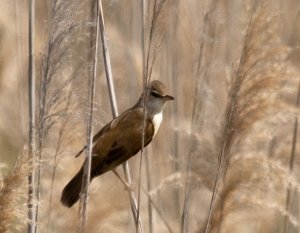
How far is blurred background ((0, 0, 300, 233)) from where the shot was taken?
265 cm

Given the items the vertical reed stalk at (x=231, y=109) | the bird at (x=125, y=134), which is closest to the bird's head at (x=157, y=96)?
the bird at (x=125, y=134)

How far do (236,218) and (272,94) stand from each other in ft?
3.25

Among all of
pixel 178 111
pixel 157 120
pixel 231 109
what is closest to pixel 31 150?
pixel 231 109

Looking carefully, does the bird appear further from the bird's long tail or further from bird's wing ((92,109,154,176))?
the bird's long tail

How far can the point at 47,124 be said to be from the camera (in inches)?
98.8

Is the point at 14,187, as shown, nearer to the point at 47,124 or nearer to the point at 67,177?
the point at 47,124

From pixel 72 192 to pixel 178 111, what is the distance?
3.48 feet

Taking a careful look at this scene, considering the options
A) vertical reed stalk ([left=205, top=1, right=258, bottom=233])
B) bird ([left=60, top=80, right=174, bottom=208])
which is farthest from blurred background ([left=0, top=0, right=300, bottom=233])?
bird ([left=60, top=80, right=174, bottom=208])

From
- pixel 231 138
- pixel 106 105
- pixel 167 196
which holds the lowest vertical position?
pixel 167 196

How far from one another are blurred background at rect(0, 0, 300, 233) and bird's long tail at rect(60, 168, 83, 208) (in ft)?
0.21

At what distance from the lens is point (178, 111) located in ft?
14.5

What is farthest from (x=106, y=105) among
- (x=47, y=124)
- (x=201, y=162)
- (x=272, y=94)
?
(x=47, y=124)

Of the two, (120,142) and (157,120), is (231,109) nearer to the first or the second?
(120,142)

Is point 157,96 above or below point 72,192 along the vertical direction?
above
